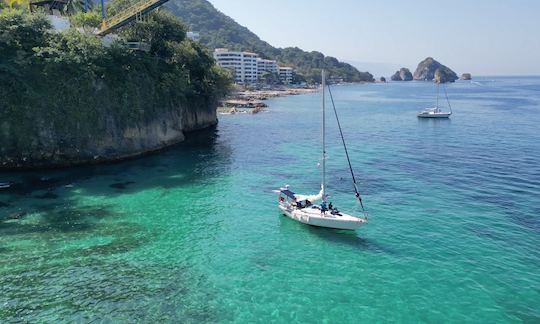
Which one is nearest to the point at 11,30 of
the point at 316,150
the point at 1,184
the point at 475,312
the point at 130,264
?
the point at 1,184

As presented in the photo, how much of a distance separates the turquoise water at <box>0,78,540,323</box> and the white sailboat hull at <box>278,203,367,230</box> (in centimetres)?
72

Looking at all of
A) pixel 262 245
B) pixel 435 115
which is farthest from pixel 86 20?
pixel 435 115

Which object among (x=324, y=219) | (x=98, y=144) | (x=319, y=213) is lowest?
(x=324, y=219)

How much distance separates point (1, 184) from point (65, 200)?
9.59 meters

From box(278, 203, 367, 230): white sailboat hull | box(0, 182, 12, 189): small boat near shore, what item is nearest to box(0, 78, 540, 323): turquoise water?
box(278, 203, 367, 230): white sailboat hull

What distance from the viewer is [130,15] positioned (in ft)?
206

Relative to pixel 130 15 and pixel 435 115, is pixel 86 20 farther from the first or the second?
pixel 435 115

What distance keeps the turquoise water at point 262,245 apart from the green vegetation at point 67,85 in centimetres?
575

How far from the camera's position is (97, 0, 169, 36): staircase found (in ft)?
203

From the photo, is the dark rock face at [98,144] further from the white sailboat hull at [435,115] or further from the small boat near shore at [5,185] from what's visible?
the white sailboat hull at [435,115]

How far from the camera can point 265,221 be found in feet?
113

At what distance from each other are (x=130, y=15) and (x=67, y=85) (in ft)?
62.5

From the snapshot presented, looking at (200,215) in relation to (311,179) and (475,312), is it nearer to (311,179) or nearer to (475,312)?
(311,179)

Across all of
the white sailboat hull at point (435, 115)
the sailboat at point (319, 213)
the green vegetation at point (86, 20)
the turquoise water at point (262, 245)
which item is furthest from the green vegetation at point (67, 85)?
the white sailboat hull at point (435, 115)
